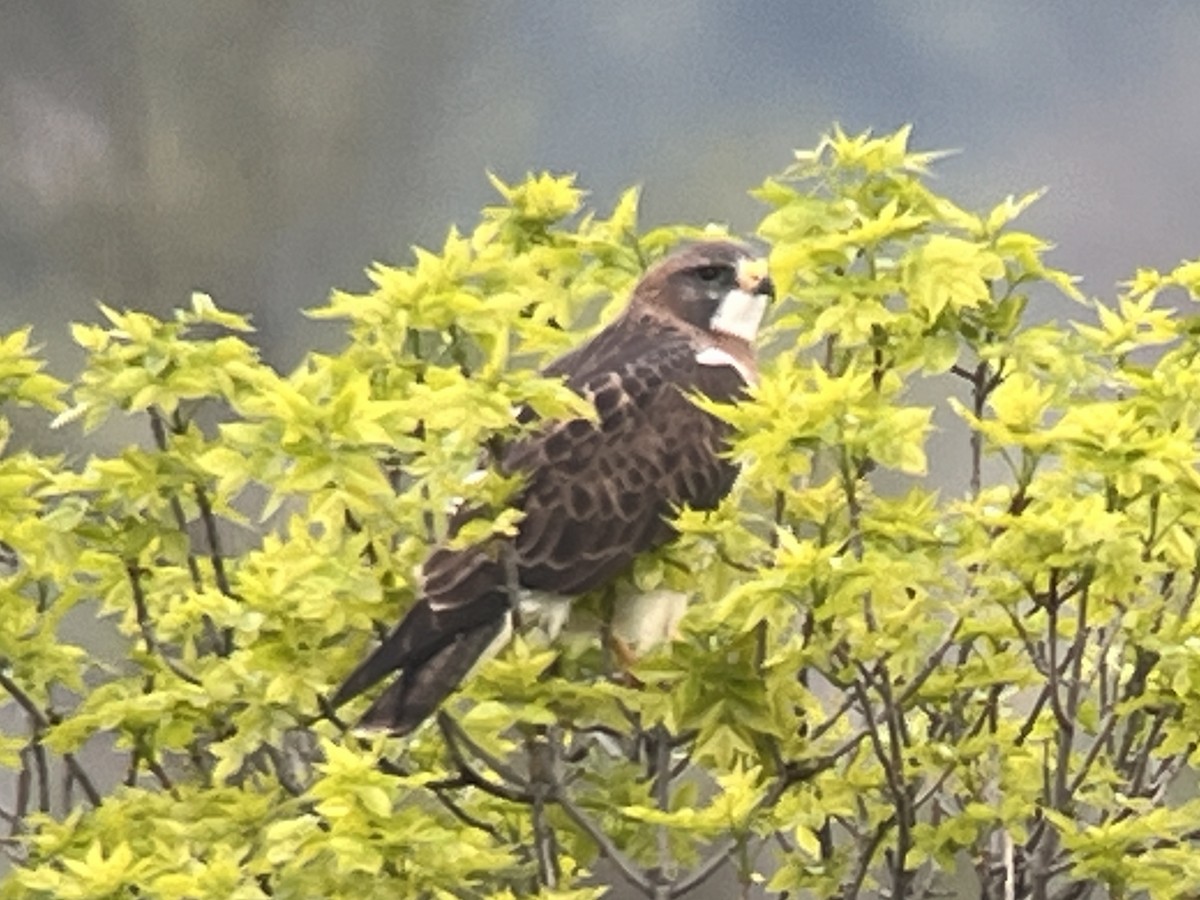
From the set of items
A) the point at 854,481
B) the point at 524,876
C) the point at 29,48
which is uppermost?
the point at 29,48

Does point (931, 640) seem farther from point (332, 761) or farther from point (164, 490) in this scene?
point (164, 490)

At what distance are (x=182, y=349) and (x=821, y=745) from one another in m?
0.55

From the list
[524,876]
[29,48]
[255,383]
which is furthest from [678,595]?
[29,48]

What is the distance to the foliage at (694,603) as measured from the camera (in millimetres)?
1280

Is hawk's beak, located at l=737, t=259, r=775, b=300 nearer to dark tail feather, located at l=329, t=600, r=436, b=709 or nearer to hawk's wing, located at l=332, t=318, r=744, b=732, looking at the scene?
hawk's wing, located at l=332, t=318, r=744, b=732

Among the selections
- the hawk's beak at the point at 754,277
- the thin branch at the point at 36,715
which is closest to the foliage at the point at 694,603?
the thin branch at the point at 36,715

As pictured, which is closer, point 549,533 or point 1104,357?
point 549,533

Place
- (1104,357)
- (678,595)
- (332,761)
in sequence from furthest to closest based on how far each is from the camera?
(1104,357)
(678,595)
(332,761)

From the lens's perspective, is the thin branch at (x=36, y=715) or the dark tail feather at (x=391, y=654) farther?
the thin branch at (x=36, y=715)

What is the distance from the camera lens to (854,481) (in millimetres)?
1341

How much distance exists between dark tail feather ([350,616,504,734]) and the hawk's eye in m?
0.40

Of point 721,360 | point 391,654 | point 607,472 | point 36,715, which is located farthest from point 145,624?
point 721,360

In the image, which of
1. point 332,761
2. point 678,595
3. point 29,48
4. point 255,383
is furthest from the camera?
point 29,48

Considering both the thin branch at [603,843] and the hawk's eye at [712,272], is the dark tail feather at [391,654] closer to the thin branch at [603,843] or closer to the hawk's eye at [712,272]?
the thin branch at [603,843]
